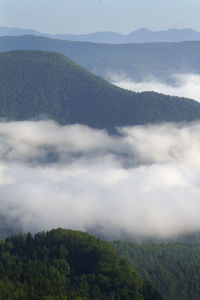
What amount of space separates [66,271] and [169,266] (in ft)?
101

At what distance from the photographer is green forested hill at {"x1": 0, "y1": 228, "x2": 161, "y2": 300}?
152ft

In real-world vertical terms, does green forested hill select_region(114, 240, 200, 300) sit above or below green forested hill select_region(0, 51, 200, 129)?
→ below

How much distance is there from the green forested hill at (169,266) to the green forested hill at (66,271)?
16.5 m

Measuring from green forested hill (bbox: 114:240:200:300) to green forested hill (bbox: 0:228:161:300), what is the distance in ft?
54.1

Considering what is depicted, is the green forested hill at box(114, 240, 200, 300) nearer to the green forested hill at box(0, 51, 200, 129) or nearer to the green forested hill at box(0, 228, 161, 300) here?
the green forested hill at box(0, 228, 161, 300)

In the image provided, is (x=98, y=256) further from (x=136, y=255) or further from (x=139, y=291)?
(x=136, y=255)

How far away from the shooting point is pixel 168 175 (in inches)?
6368

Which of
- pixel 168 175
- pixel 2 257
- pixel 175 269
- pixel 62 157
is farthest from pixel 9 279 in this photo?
pixel 62 157

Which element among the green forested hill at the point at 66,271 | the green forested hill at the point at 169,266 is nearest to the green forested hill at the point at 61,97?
the green forested hill at the point at 169,266

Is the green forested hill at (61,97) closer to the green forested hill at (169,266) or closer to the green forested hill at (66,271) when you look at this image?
the green forested hill at (169,266)

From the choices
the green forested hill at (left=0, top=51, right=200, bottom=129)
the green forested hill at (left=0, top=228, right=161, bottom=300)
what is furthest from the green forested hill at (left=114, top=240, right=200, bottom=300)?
the green forested hill at (left=0, top=51, right=200, bottom=129)

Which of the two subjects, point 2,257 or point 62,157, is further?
point 62,157

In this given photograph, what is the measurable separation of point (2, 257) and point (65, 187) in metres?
98.1

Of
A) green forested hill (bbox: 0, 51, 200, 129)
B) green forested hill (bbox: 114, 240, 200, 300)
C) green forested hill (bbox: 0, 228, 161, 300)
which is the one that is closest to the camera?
green forested hill (bbox: 0, 228, 161, 300)
